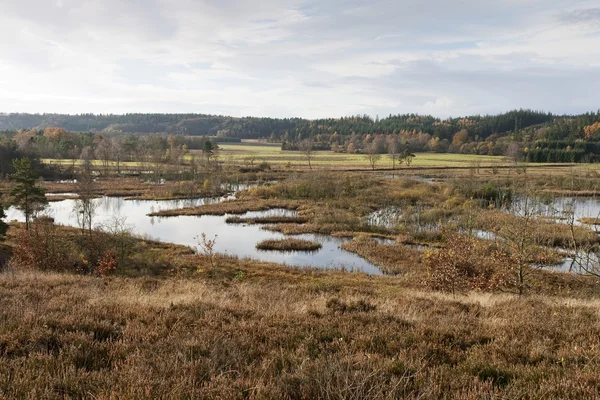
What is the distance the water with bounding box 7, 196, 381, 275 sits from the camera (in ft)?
98.1

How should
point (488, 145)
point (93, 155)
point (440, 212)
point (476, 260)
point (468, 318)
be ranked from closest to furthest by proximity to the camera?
1. point (468, 318)
2. point (476, 260)
3. point (440, 212)
4. point (93, 155)
5. point (488, 145)

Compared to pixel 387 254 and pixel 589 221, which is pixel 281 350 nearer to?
pixel 387 254


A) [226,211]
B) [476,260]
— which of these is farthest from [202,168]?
[476,260]

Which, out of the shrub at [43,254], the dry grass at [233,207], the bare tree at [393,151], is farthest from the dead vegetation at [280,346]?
the bare tree at [393,151]

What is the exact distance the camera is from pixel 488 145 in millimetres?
147375

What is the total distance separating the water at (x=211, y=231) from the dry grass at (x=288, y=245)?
70cm

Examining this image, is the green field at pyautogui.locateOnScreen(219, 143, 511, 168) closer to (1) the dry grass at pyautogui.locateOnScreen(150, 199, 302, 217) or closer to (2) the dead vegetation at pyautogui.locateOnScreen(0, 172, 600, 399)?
(1) the dry grass at pyautogui.locateOnScreen(150, 199, 302, 217)

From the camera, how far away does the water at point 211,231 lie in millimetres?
29906

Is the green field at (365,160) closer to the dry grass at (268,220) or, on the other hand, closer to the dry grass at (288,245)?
the dry grass at (268,220)

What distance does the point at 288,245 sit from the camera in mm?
33375

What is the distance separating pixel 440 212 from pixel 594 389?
134ft

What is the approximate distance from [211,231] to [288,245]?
9.58 m

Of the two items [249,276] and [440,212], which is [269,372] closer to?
[249,276]

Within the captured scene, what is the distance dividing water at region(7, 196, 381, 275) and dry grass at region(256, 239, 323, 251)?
70cm
